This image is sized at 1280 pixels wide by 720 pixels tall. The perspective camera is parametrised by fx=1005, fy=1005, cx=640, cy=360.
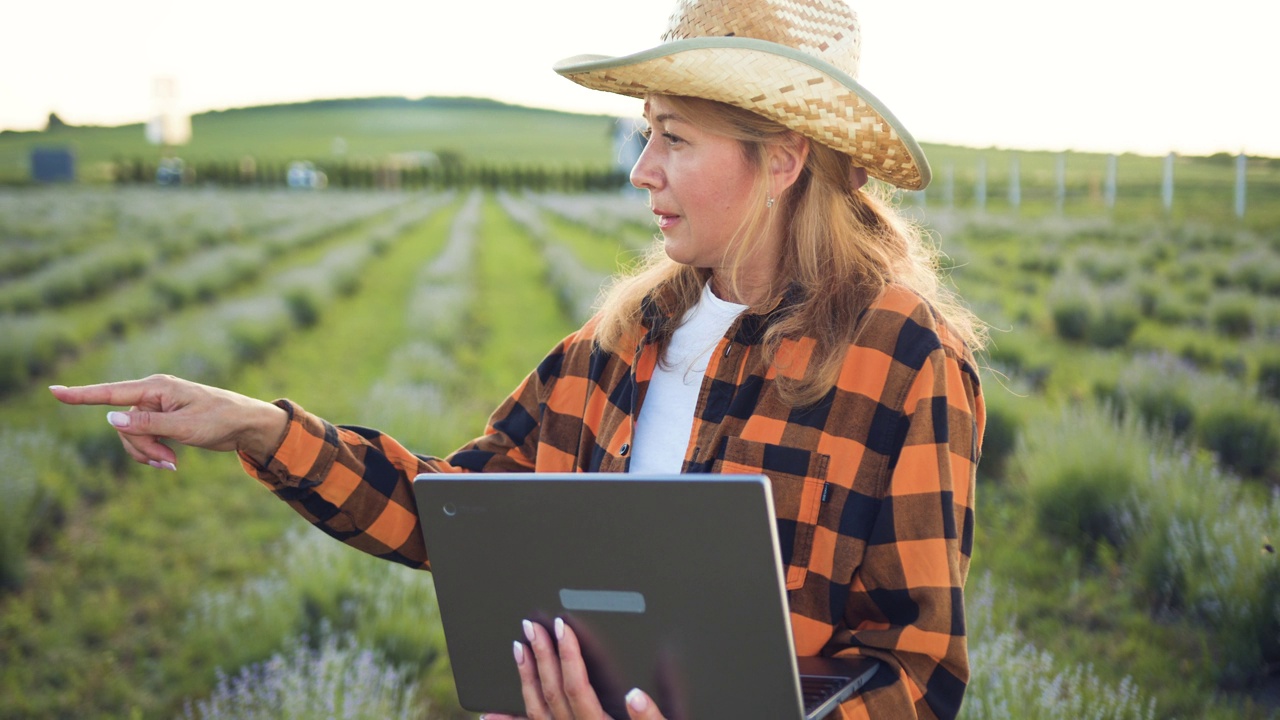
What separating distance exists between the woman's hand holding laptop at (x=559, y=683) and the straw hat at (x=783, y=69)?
3.52ft

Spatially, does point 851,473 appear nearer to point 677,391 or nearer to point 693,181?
point 677,391

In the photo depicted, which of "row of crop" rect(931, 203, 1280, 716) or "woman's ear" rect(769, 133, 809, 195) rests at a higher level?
"woman's ear" rect(769, 133, 809, 195)

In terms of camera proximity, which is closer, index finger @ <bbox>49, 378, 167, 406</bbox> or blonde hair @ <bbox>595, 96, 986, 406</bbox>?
index finger @ <bbox>49, 378, 167, 406</bbox>

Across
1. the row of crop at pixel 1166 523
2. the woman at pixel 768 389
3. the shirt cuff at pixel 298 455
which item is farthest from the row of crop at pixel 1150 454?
the shirt cuff at pixel 298 455

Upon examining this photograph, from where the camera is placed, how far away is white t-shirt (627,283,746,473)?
6.85 ft

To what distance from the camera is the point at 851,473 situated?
179 cm

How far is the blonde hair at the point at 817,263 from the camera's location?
6.37ft

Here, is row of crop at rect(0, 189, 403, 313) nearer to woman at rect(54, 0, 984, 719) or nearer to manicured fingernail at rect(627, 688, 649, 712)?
woman at rect(54, 0, 984, 719)

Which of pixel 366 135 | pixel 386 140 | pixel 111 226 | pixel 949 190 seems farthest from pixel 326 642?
pixel 366 135

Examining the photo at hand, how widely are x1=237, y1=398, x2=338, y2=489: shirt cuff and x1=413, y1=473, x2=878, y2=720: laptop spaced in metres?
0.56

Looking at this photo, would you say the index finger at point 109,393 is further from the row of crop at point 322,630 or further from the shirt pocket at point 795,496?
the row of crop at point 322,630

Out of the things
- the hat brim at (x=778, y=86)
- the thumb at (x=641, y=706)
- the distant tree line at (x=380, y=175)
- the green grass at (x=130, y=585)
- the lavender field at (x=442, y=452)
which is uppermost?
the distant tree line at (x=380, y=175)

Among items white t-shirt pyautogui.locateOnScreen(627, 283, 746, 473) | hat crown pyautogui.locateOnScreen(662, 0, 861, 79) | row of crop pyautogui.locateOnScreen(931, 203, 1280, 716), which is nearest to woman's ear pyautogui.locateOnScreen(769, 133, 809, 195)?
hat crown pyautogui.locateOnScreen(662, 0, 861, 79)

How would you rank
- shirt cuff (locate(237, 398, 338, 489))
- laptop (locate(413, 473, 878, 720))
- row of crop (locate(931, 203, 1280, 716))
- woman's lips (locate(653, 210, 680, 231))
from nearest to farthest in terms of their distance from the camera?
laptop (locate(413, 473, 878, 720)) < shirt cuff (locate(237, 398, 338, 489)) < woman's lips (locate(653, 210, 680, 231)) < row of crop (locate(931, 203, 1280, 716))
